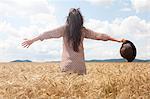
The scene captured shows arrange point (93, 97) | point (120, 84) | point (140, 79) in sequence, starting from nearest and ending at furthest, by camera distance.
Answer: point (93, 97), point (120, 84), point (140, 79)

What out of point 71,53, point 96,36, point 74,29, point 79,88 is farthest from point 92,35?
point 79,88

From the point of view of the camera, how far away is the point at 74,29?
734 centimetres

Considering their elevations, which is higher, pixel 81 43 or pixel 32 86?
pixel 81 43

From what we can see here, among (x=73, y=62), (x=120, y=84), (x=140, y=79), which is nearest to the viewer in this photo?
(x=120, y=84)

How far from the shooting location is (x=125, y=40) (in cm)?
762

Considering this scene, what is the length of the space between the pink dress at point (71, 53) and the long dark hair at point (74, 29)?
91 mm

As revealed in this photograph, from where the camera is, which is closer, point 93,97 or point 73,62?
point 93,97

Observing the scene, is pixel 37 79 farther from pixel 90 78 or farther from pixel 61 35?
pixel 61 35

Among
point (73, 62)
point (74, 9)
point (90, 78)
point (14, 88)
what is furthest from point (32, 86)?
point (74, 9)

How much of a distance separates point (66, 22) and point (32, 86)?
5.96 feet

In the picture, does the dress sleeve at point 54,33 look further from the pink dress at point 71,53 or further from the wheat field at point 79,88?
the wheat field at point 79,88

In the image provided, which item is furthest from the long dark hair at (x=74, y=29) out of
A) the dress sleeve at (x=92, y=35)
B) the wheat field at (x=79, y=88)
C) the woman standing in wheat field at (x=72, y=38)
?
the wheat field at (x=79, y=88)

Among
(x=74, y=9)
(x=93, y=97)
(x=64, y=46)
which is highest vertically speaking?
(x=74, y=9)

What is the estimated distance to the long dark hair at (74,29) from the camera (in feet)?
24.1
